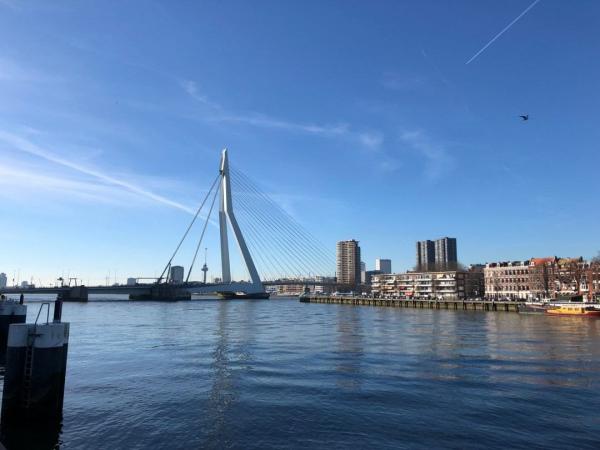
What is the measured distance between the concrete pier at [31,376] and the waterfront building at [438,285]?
115097 mm

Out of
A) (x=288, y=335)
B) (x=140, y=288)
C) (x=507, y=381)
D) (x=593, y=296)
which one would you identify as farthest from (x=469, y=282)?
(x=507, y=381)

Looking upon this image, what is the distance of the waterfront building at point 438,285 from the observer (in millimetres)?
130125

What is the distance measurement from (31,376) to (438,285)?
130471mm

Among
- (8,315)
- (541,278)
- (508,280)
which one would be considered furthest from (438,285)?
(8,315)

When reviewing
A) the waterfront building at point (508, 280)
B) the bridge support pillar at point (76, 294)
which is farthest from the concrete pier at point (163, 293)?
the waterfront building at point (508, 280)

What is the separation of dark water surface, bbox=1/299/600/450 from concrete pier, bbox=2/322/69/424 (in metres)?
0.72

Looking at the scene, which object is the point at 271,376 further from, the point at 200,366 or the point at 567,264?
the point at 567,264

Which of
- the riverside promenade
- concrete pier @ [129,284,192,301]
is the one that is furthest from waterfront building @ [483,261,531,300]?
concrete pier @ [129,284,192,301]

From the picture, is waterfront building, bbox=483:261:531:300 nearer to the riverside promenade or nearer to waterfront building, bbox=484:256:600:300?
waterfront building, bbox=484:256:600:300

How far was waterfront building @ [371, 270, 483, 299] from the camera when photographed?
5123 inches

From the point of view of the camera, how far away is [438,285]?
13450 centimetres

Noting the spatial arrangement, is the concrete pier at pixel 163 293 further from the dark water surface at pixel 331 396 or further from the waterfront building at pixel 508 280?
the dark water surface at pixel 331 396

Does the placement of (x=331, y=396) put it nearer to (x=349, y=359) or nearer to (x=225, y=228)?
(x=349, y=359)

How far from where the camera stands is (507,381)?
59.2 ft
